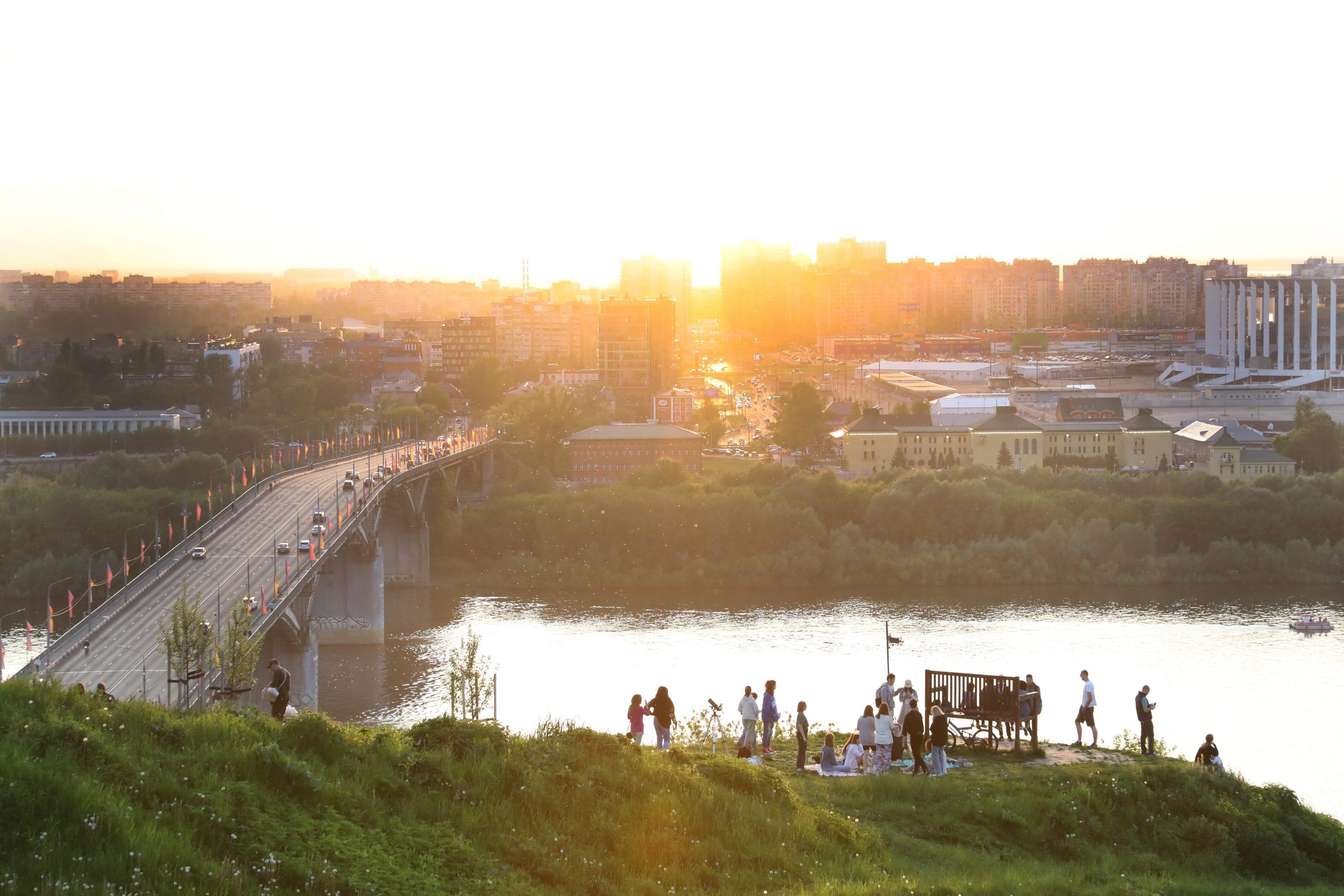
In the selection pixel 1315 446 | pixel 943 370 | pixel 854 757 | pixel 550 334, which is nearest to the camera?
pixel 854 757

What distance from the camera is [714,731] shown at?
8070 mm

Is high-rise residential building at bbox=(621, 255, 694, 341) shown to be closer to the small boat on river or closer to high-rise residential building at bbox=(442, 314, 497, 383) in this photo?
high-rise residential building at bbox=(442, 314, 497, 383)

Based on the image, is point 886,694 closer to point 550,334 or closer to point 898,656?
point 898,656

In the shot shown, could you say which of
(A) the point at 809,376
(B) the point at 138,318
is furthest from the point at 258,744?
(A) the point at 809,376

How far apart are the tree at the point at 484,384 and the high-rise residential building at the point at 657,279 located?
94.6 feet

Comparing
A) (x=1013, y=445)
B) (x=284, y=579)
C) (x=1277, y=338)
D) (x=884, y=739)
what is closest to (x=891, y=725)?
(x=884, y=739)

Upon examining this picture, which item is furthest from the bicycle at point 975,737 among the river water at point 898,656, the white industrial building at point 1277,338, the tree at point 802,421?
the white industrial building at point 1277,338

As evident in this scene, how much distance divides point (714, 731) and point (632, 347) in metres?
35.3

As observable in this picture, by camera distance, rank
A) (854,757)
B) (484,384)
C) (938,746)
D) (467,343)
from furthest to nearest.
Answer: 1. (467,343)
2. (484,384)
3. (854,757)
4. (938,746)

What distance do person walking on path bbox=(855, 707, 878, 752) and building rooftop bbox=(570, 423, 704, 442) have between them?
2095 centimetres

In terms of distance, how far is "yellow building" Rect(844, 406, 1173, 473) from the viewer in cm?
2733

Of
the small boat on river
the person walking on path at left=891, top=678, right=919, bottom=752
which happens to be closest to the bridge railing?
the person walking on path at left=891, top=678, right=919, bottom=752

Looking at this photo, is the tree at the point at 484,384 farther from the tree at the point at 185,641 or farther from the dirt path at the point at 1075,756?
the dirt path at the point at 1075,756

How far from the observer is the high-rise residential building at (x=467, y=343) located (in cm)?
5166
